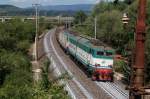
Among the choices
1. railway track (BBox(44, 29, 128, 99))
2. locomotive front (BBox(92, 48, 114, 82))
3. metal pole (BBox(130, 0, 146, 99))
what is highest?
metal pole (BBox(130, 0, 146, 99))

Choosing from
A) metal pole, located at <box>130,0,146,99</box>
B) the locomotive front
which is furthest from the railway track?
metal pole, located at <box>130,0,146,99</box>

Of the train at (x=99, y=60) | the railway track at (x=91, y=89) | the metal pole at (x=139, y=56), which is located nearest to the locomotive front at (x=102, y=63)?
the train at (x=99, y=60)

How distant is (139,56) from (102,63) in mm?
29367

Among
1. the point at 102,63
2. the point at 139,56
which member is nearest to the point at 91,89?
the point at 102,63

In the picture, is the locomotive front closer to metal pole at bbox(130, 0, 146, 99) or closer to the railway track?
the railway track

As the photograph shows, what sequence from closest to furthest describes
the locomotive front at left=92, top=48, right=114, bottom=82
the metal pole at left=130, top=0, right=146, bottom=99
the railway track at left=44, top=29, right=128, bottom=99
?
the metal pole at left=130, top=0, right=146, bottom=99, the railway track at left=44, top=29, right=128, bottom=99, the locomotive front at left=92, top=48, right=114, bottom=82

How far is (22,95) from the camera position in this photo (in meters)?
14.6

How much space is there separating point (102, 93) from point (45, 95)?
1682 centimetres

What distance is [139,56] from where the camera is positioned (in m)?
5.59

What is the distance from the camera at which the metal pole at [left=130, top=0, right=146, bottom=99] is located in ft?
18.1

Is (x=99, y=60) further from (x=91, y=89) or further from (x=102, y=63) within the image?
(x=91, y=89)

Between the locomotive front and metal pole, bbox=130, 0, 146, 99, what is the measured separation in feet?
93.6

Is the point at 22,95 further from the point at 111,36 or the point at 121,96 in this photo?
the point at 111,36

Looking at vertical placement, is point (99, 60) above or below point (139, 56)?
below
